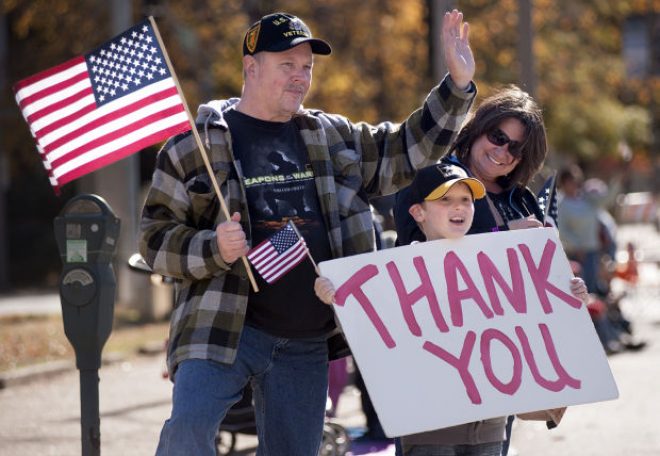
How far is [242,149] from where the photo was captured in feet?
14.0

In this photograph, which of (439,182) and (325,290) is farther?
(439,182)

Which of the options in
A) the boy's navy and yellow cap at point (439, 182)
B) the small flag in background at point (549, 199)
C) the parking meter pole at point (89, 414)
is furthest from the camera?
the parking meter pole at point (89, 414)

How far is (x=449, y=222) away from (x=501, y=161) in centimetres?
51

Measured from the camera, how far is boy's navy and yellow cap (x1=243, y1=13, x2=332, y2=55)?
423cm

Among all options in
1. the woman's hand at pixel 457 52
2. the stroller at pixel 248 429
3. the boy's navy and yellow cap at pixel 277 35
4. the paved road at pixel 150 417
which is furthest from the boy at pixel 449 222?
the paved road at pixel 150 417

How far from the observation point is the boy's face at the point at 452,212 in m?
4.24

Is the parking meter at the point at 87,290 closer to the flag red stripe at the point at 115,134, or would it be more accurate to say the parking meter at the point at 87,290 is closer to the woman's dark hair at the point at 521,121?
the flag red stripe at the point at 115,134

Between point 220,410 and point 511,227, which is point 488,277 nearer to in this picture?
point 511,227

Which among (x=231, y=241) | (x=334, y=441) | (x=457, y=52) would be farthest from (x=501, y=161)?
(x=334, y=441)

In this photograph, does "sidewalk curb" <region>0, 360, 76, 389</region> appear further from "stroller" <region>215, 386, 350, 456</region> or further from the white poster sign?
the white poster sign

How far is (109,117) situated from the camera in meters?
4.61

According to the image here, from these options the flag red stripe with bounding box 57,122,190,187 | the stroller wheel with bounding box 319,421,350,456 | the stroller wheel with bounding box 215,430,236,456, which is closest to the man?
the flag red stripe with bounding box 57,122,190,187

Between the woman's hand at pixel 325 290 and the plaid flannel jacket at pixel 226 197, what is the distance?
0.27 m

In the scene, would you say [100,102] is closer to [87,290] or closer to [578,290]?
[87,290]
